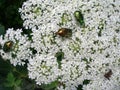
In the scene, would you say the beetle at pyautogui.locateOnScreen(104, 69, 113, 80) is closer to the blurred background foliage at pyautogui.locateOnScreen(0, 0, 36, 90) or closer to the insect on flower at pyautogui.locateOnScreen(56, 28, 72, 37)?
the insect on flower at pyautogui.locateOnScreen(56, 28, 72, 37)

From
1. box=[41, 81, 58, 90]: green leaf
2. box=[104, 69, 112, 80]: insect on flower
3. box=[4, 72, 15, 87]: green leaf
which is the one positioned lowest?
box=[41, 81, 58, 90]: green leaf

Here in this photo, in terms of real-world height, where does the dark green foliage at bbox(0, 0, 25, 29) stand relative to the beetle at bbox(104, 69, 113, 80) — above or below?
above

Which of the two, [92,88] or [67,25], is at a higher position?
[67,25]

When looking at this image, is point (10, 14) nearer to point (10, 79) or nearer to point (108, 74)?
point (10, 79)

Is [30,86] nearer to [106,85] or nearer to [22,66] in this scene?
[22,66]

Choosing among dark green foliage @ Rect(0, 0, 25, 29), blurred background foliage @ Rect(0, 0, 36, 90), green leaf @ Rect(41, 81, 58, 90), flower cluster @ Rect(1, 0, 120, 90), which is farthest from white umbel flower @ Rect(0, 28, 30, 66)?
dark green foliage @ Rect(0, 0, 25, 29)

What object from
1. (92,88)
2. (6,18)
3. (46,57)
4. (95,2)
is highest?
(6,18)

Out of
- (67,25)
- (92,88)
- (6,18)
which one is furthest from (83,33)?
(6,18)

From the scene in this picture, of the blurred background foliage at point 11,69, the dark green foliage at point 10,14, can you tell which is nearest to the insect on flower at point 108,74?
the blurred background foliage at point 11,69

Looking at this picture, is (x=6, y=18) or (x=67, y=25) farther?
(x=6, y=18)
